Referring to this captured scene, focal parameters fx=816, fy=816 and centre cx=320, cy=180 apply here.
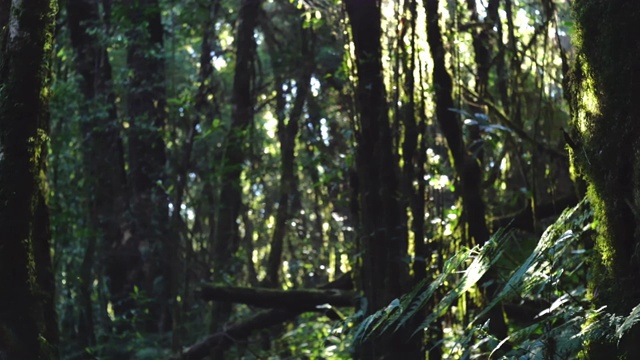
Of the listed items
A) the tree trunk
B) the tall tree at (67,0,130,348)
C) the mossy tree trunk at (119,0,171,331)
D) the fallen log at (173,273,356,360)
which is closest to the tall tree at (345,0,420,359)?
the fallen log at (173,273,356,360)

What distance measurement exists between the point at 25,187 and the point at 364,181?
9.38ft

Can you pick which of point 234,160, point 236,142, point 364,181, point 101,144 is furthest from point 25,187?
point 101,144

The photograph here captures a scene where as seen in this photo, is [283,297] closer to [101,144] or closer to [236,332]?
[236,332]

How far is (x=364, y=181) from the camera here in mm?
6641

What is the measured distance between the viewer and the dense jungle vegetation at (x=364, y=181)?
3.29 meters

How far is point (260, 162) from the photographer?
12.4m

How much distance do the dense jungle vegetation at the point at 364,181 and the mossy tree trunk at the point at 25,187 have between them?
0.01m

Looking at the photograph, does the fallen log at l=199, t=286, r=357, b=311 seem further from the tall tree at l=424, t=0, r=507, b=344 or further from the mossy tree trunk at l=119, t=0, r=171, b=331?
the mossy tree trunk at l=119, t=0, r=171, b=331

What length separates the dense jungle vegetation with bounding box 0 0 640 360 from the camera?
329 centimetres

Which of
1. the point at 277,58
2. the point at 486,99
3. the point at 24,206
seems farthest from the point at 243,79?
the point at 24,206

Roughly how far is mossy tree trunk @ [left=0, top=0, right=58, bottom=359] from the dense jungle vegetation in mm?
13

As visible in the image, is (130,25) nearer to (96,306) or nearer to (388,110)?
(96,306)

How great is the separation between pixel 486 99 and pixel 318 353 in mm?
3519

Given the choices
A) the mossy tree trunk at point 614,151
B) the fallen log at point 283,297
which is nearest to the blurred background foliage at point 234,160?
the fallen log at point 283,297
